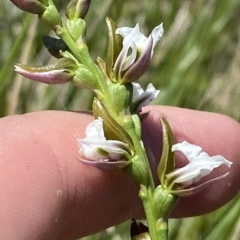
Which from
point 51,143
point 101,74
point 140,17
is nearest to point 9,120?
point 51,143

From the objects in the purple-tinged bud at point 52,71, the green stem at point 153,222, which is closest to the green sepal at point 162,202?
the green stem at point 153,222

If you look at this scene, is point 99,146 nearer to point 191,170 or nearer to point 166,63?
point 191,170

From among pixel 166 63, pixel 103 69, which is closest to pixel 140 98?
pixel 103 69

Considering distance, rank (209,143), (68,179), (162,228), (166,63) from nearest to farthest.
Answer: (162,228), (68,179), (209,143), (166,63)

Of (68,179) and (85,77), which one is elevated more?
(85,77)

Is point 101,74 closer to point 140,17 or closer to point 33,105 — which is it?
point 33,105

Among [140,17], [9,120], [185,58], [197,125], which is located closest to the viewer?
[9,120]

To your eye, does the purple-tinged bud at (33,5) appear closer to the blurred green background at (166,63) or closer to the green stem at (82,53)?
the green stem at (82,53)
